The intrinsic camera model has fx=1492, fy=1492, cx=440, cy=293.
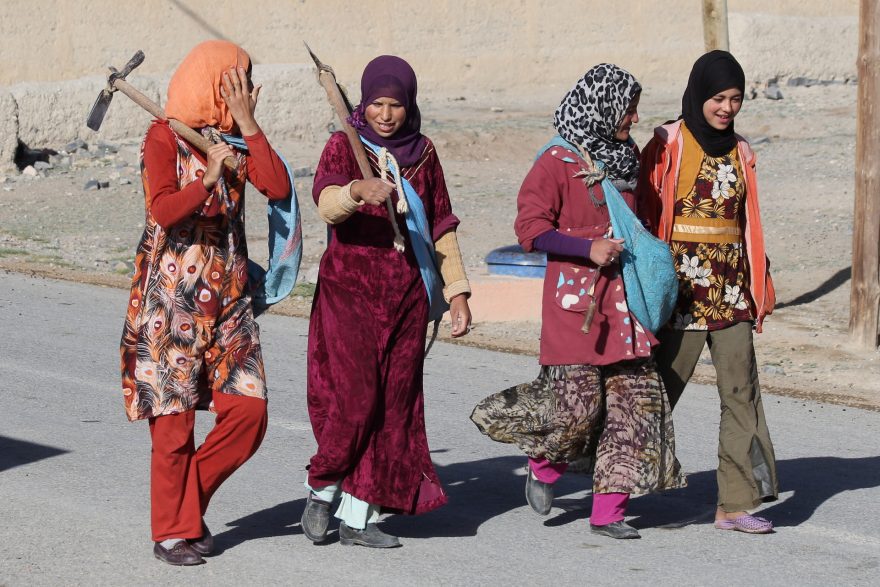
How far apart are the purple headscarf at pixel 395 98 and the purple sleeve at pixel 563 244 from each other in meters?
0.54

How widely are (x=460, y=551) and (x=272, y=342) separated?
4702mm

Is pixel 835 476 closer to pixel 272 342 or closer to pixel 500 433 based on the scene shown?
pixel 500 433

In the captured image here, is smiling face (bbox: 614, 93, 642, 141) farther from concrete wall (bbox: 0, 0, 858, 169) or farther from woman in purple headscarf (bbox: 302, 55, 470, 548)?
concrete wall (bbox: 0, 0, 858, 169)

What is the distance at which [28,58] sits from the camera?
26312 mm

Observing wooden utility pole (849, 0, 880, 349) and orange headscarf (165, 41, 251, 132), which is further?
wooden utility pole (849, 0, 880, 349)

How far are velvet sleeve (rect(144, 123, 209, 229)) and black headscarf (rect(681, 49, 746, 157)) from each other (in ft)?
6.21

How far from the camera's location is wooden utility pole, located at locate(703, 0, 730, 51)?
44.4 ft

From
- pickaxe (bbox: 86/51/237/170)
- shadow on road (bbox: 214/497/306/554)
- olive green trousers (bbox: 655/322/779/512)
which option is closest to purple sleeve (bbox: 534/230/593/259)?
olive green trousers (bbox: 655/322/779/512)

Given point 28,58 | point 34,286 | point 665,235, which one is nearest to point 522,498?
point 665,235

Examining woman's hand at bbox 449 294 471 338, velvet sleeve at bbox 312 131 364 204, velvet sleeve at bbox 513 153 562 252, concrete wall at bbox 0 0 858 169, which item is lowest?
woman's hand at bbox 449 294 471 338

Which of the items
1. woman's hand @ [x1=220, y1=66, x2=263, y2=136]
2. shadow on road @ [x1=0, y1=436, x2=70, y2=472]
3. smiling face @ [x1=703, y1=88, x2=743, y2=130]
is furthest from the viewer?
shadow on road @ [x1=0, y1=436, x2=70, y2=472]

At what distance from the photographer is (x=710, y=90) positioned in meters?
5.41

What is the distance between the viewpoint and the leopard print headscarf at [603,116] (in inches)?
205

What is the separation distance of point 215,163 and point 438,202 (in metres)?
0.93
